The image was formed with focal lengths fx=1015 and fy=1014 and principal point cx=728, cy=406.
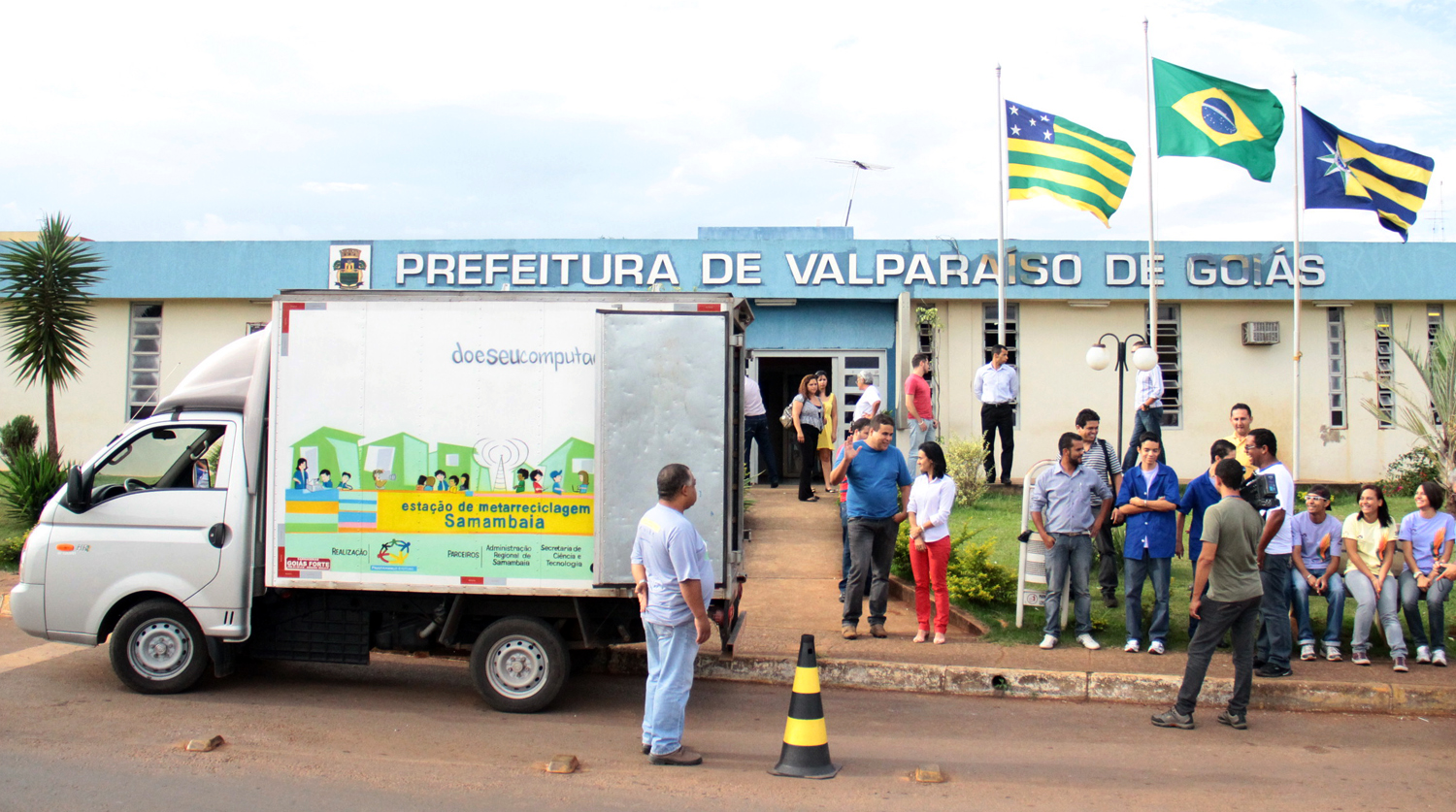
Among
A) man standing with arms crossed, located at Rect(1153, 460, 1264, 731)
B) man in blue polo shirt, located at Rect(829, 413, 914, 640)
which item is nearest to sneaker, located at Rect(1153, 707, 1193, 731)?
man standing with arms crossed, located at Rect(1153, 460, 1264, 731)

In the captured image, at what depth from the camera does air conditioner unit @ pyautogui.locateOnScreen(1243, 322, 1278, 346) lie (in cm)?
1655

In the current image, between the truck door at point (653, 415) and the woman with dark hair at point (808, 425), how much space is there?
24.5 feet

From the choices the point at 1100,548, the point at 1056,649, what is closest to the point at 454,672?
the point at 1056,649

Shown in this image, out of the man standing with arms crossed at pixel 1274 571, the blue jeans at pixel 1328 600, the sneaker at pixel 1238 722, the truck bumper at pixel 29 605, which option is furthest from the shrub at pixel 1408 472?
the truck bumper at pixel 29 605

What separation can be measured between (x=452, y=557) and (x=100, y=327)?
1453cm

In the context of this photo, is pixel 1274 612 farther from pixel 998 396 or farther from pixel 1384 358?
pixel 1384 358

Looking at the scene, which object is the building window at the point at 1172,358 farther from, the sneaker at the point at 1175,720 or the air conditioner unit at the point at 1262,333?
the sneaker at the point at 1175,720

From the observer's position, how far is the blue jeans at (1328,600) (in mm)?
7906

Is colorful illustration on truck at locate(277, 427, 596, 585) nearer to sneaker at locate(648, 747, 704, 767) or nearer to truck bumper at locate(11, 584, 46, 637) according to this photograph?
→ sneaker at locate(648, 747, 704, 767)

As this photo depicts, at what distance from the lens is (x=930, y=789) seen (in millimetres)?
5363

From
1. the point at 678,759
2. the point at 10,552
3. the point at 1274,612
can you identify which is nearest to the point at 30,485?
the point at 10,552

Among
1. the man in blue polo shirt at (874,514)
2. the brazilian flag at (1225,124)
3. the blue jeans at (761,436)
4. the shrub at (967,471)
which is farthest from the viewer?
the blue jeans at (761,436)

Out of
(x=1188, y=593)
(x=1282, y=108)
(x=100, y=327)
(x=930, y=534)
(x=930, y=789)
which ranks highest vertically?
(x=1282, y=108)

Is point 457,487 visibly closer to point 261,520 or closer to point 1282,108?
point 261,520
